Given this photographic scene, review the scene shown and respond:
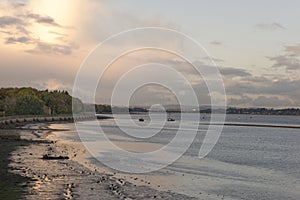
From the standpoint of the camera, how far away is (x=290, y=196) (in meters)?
32.0

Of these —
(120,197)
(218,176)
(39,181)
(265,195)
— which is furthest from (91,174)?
(265,195)

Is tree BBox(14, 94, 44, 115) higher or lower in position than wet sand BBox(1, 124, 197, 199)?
higher

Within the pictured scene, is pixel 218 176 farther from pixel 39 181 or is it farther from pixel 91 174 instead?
pixel 39 181

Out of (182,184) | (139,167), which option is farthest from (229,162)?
(182,184)

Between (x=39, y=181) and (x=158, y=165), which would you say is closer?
(x=39, y=181)

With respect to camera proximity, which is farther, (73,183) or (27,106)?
(27,106)

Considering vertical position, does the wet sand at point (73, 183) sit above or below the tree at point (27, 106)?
below

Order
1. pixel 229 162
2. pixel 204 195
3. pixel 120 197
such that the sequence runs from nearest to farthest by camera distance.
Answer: pixel 120 197
pixel 204 195
pixel 229 162

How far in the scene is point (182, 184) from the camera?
114 feet

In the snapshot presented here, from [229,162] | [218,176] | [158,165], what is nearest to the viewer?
[218,176]

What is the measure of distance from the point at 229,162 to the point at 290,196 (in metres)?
22.2

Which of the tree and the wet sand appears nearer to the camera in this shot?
the wet sand

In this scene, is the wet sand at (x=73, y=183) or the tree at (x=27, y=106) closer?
the wet sand at (x=73, y=183)

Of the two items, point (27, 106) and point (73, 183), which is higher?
point (27, 106)
